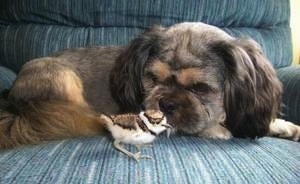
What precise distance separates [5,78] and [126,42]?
1.85 feet

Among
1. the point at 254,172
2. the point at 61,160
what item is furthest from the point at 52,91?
the point at 254,172

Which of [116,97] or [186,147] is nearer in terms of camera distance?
[186,147]

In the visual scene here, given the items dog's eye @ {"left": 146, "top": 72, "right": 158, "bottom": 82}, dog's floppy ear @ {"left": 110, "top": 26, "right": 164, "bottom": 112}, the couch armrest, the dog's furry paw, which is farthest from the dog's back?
the couch armrest

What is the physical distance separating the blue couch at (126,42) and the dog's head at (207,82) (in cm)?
8

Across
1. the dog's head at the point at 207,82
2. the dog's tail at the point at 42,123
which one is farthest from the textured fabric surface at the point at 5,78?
the dog's head at the point at 207,82

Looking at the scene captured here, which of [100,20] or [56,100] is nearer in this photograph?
[56,100]

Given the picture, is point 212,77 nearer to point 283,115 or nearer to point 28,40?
point 283,115

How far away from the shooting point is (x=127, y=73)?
1.87m

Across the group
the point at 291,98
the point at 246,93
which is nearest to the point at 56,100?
the point at 246,93

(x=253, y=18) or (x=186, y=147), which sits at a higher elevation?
(x=253, y=18)

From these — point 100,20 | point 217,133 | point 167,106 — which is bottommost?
point 217,133

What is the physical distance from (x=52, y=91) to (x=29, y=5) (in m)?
0.71

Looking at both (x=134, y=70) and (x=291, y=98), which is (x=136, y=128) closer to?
(x=134, y=70)

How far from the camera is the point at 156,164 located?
1.32m
